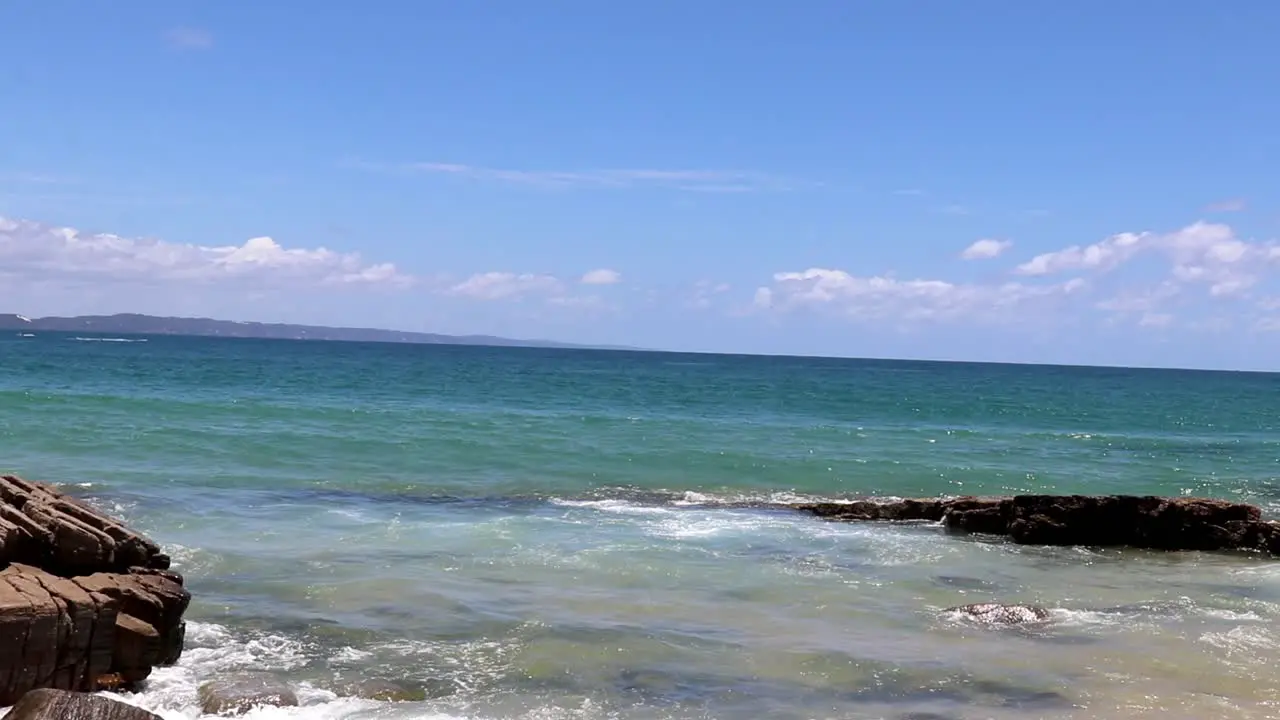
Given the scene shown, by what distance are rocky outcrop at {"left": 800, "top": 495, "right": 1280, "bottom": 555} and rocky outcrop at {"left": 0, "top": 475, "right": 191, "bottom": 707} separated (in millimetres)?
15999

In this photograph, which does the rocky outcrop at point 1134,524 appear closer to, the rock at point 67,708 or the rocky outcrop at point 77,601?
the rocky outcrop at point 77,601

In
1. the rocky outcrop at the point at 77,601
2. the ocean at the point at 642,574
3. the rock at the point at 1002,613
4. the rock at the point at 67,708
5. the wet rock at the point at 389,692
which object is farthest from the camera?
the rock at the point at 1002,613

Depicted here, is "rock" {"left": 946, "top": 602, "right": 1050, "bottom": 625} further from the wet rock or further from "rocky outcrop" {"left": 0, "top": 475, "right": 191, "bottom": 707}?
"rocky outcrop" {"left": 0, "top": 475, "right": 191, "bottom": 707}

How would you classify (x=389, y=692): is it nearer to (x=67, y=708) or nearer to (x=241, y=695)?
(x=241, y=695)

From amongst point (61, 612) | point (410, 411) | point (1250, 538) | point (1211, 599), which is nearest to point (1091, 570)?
point (1211, 599)

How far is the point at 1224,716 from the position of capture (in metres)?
12.0

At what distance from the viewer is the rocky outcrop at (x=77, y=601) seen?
10820 millimetres

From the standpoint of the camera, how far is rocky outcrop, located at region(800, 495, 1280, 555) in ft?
74.0

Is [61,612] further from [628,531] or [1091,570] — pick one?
[1091,570]

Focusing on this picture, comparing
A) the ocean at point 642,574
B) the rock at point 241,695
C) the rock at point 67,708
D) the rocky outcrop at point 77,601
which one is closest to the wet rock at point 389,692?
the ocean at point 642,574

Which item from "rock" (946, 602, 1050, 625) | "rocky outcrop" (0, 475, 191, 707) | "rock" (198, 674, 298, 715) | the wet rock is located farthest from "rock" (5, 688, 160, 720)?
"rock" (946, 602, 1050, 625)

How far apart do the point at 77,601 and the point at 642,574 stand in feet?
29.6

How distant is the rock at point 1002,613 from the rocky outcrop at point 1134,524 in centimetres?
674

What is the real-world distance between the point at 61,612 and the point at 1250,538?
2031 cm
